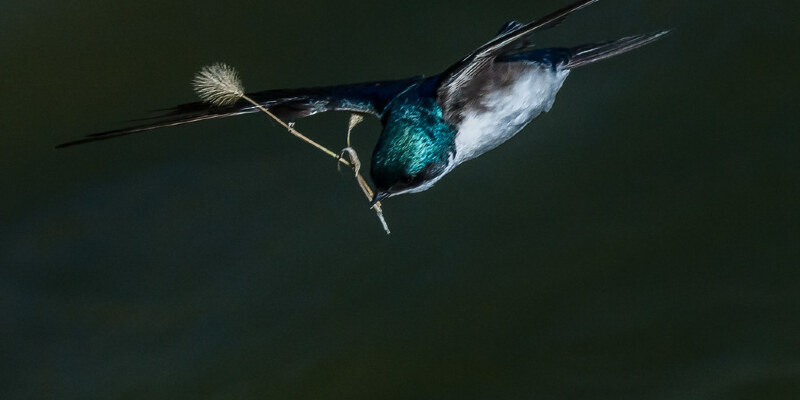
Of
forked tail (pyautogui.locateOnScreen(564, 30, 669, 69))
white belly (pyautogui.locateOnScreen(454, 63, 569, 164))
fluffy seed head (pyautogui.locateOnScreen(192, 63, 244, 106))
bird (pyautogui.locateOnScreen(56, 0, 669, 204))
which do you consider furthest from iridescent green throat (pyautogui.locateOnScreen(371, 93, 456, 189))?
forked tail (pyautogui.locateOnScreen(564, 30, 669, 69))

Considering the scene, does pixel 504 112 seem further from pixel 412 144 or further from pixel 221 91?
pixel 221 91

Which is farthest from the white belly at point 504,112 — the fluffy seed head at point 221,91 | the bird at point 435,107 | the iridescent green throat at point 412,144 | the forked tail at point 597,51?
the fluffy seed head at point 221,91

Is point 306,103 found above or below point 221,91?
below

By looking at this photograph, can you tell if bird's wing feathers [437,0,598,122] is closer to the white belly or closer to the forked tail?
the white belly

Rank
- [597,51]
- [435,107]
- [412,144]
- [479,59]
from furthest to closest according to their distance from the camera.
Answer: [597,51]
[435,107]
[412,144]
[479,59]

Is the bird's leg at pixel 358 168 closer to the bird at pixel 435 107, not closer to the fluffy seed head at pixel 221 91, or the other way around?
the bird at pixel 435 107

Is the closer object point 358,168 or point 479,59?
point 479,59

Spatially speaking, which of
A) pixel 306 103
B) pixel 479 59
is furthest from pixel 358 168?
pixel 479 59
